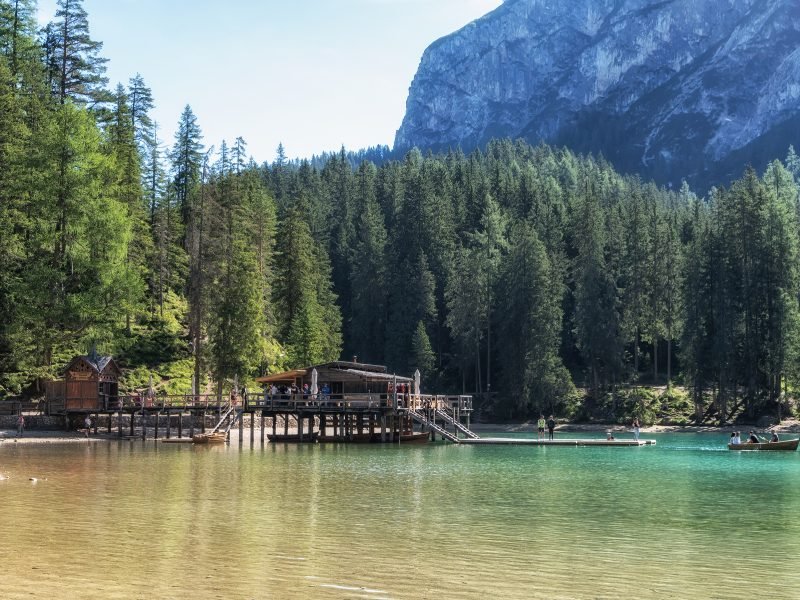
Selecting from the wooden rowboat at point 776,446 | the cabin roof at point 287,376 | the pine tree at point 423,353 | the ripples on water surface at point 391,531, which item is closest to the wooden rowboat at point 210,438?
the cabin roof at point 287,376

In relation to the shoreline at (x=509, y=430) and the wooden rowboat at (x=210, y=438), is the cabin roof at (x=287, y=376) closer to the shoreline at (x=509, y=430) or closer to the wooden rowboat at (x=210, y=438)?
the shoreline at (x=509, y=430)

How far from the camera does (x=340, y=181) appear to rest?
15762cm

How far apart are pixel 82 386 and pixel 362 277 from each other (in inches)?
2400

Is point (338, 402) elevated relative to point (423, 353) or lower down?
lower down

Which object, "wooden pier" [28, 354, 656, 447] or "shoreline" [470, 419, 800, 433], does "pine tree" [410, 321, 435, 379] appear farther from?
"wooden pier" [28, 354, 656, 447]

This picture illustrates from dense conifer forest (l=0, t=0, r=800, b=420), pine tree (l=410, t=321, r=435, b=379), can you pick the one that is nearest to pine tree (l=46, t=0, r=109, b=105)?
dense conifer forest (l=0, t=0, r=800, b=420)

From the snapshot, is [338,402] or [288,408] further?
[288,408]

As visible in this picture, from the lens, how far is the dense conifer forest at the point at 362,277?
63219 millimetres

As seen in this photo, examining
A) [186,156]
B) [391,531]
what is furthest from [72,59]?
[391,531]

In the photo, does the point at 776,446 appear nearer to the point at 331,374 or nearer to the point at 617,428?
the point at 331,374

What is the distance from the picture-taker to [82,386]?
59.9 m

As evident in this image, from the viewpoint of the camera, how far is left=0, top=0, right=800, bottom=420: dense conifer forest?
63.2 metres

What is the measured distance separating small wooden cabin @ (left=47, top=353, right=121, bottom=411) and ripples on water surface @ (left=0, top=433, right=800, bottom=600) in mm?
19224

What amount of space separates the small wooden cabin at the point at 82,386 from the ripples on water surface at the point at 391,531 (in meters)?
19.2
